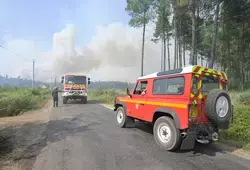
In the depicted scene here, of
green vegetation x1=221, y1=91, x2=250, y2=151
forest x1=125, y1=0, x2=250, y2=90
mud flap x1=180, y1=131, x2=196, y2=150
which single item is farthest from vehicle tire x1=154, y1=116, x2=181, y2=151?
forest x1=125, y1=0, x2=250, y2=90

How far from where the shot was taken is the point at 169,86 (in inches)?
210

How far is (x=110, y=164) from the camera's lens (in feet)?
13.2

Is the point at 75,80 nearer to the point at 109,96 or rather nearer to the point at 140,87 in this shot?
the point at 109,96

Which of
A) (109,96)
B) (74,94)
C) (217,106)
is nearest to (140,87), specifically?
(217,106)

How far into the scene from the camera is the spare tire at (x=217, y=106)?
450 cm

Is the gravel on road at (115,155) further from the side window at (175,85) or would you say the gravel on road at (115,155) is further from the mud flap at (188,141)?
the side window at (175,85)

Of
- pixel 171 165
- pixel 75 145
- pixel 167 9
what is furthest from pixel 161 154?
pixel 167 9

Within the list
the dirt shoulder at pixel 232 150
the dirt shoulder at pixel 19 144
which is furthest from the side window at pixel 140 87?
the dirt shoulder at pixel 19 144

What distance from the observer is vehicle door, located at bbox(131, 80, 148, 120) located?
6.21 m

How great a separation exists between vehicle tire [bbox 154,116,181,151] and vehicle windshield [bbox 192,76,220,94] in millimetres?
1099

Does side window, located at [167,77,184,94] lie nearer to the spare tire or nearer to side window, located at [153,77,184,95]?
side window, located at [153,77,184,95]

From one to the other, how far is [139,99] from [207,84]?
2.32 m

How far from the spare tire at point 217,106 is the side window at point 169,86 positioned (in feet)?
2.37

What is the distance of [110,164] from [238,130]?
4740 millimetres
